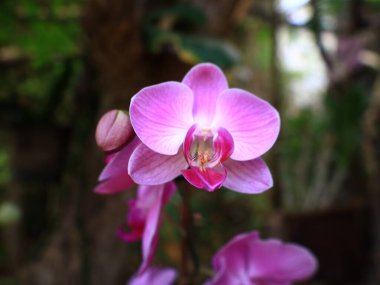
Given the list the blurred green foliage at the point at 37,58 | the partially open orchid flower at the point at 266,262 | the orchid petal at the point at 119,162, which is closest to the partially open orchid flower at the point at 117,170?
the orchid petal at the point at 119,162

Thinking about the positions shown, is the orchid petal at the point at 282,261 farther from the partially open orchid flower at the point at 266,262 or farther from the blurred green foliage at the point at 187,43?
the blurred green foliage at the point at 187,43

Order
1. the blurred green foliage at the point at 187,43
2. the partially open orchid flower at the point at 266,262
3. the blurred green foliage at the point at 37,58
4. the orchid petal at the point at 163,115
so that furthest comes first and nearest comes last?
the blurred green foliage at the point at 37,58 → the blurred green foliage at the point at 187,43 → the partially open orchid flower at the point at 266,262 → the orchid petal at the point at 163,115

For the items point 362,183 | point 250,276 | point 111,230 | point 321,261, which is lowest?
point 321,261

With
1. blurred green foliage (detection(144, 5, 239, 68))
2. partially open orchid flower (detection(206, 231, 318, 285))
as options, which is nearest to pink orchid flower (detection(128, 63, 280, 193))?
partially open orchid flower (detection(206, 231, 318, 285))

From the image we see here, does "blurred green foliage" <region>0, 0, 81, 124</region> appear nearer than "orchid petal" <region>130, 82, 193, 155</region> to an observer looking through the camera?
No

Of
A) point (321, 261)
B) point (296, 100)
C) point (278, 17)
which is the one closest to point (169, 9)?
point (278, 17)

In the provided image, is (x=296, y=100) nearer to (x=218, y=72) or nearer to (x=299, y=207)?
(x=299, y=207)

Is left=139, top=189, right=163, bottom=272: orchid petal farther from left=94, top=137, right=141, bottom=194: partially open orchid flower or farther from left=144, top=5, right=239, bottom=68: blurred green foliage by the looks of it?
left=144, top=5, right=239, bottom=68: blurred green foliage
